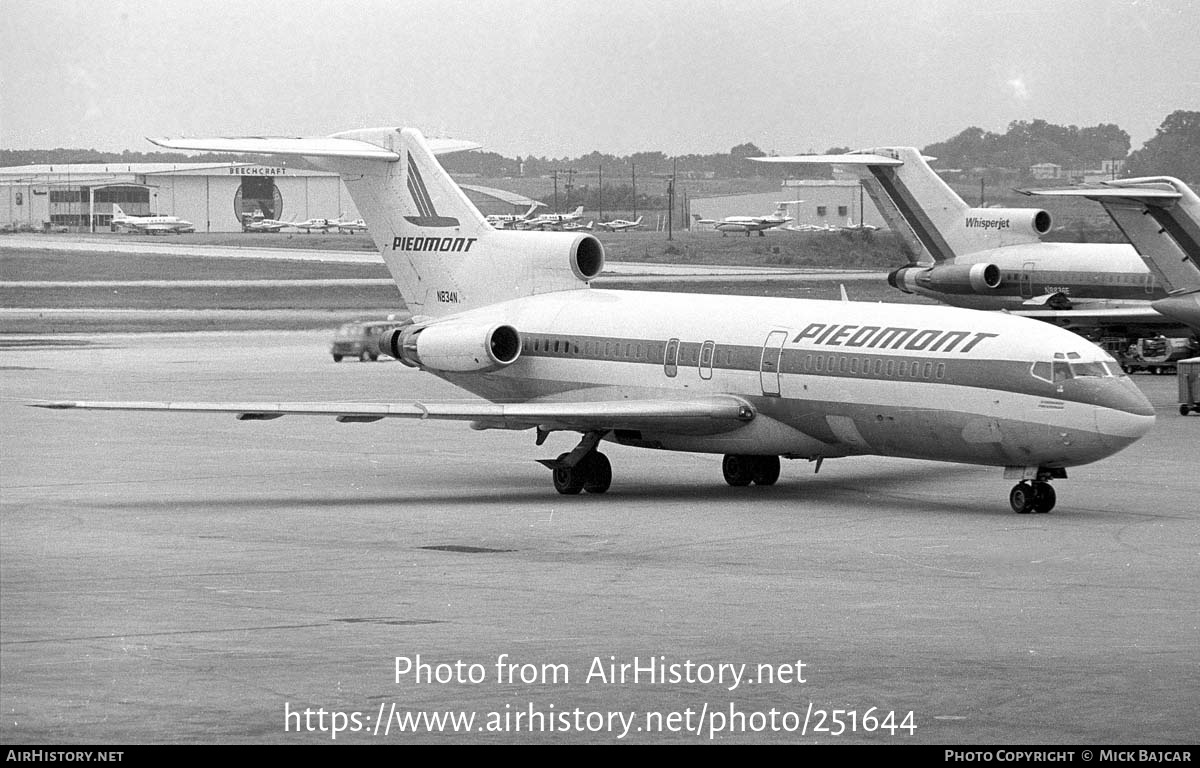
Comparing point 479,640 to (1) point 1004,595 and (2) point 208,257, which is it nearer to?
(1) point 1004,595

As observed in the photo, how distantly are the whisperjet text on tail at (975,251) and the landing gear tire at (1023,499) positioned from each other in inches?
1061

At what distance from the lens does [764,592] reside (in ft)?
60.1

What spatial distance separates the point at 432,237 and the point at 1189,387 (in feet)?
54.8

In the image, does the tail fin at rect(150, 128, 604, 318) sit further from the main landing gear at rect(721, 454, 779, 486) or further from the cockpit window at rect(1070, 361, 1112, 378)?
the cockpit window at rect(1070, 361, 1112, 378)

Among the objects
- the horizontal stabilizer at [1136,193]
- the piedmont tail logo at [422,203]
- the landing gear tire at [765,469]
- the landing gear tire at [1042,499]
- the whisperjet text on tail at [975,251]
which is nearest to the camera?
the landing gear tire at [1042,499]

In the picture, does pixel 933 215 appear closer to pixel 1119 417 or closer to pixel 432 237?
pixel 432 237

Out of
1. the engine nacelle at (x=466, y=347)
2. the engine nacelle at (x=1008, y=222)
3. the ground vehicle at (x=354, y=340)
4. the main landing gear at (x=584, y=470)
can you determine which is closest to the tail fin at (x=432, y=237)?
the engine nacelle at (x=466, y=347)

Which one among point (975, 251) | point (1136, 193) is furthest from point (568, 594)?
point (975, 251)

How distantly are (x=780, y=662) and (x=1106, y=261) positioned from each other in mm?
38920

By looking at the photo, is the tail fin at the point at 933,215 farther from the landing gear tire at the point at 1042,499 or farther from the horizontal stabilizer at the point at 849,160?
the landing gear tire at the point at 1042,499

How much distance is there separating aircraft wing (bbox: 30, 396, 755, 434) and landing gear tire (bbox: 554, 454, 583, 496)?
63 centimetres

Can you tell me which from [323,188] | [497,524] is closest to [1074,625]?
[497,524]

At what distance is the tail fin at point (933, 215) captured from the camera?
53125 mm

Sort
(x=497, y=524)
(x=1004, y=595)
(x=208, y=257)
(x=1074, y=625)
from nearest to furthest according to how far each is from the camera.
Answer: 1. (x=1074, y=625)
2. (x=1004, y=595)
3. (x=497, y=524)
4. (x=208, y=257)
